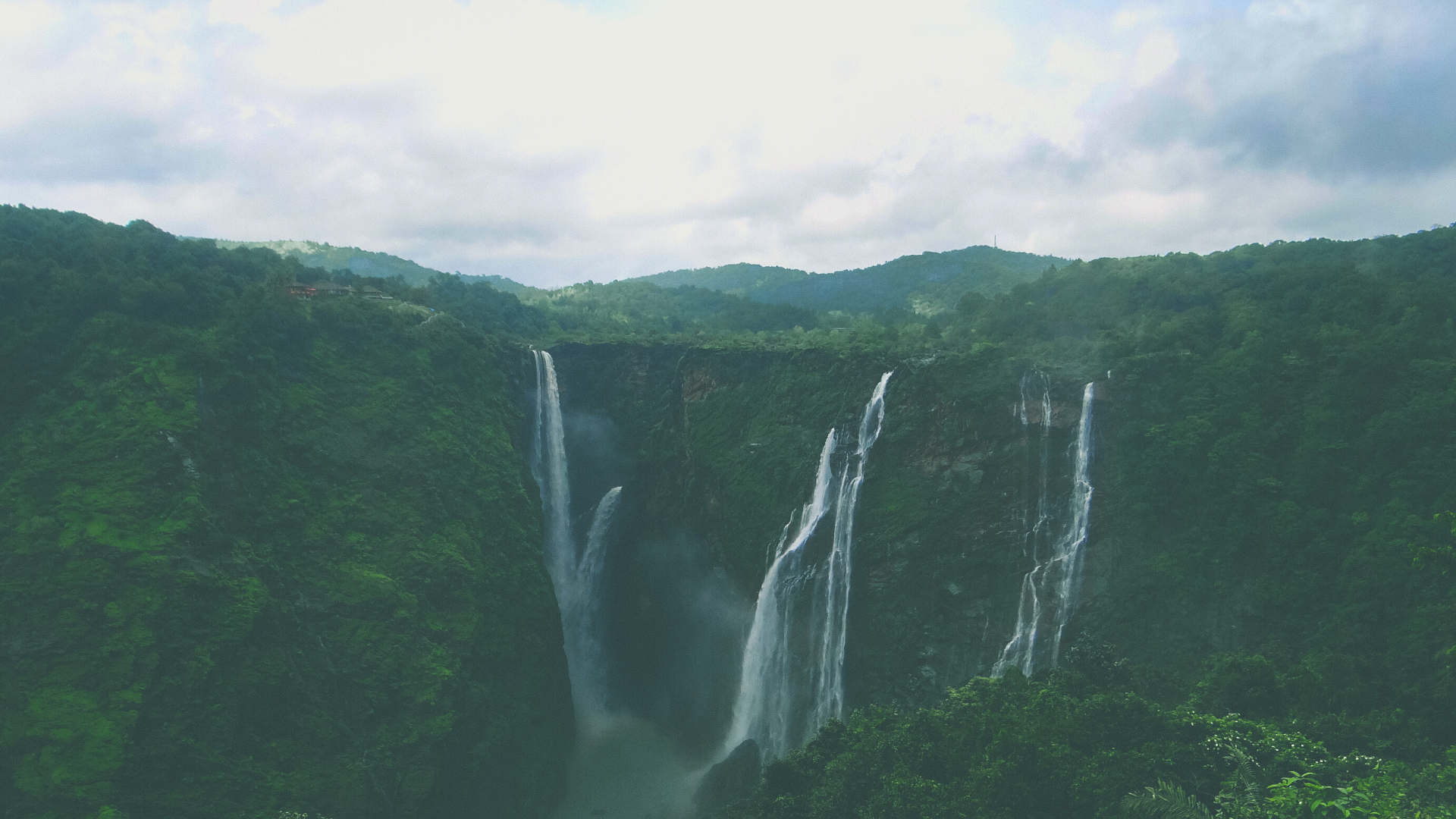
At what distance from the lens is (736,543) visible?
104ft

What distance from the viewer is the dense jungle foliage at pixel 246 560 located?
18.9 m

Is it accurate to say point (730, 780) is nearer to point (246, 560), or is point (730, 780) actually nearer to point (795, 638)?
point (795, 638)

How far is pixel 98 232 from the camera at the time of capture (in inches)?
1286

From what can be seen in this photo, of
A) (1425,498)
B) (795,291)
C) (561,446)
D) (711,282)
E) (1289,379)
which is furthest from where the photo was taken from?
(711,282)

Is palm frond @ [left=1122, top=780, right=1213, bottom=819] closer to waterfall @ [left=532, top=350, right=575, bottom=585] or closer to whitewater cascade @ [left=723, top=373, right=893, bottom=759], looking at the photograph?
whitewater cascade @ [left=723, top=373, right=893, bottom=759]

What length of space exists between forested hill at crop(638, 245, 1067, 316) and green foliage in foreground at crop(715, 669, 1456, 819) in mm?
43852

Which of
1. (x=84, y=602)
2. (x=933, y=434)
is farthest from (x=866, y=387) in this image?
(x=84, y=602)

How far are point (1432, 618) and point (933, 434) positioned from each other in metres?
13.3

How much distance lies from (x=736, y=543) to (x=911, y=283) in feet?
167

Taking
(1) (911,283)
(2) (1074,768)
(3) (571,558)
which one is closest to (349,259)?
(1) (911,283)

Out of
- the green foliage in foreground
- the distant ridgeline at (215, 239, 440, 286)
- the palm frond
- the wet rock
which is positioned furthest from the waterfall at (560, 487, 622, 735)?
the distant ridgeline at (215, 239, 440, 286)

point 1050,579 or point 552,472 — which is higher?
point 552,472

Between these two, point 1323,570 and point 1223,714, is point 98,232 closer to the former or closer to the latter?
point 1223,714

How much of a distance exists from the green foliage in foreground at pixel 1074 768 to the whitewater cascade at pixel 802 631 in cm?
868
